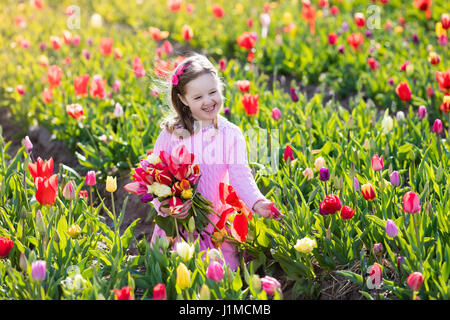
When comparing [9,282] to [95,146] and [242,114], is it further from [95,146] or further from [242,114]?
[242,114]

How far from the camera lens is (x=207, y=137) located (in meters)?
2.74

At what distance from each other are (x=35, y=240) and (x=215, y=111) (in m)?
0.97

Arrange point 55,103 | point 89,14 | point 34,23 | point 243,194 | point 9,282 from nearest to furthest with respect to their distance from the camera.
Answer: point 9,282 < point 243,194 < point 55,103 < point 34,23 < point 89,14

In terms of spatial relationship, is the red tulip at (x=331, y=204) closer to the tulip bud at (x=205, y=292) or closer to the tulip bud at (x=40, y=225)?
the tulip bud at (x=205, y=292)

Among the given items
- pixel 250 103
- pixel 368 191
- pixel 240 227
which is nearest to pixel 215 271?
pixel 240 227

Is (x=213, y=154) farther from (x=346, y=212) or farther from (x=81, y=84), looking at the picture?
(x=81, y=84)

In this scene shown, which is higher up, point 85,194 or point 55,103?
point 55,103

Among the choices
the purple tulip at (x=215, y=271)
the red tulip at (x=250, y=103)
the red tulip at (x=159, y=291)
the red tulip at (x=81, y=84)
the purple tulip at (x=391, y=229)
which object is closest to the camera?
the red tulip at (x=159, y=291)

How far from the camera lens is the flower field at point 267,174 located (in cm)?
231

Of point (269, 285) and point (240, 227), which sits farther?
point (240, 227)

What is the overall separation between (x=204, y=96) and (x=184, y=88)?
10cm

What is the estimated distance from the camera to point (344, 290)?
96.3 inches

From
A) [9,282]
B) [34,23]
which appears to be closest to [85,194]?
[9,282]

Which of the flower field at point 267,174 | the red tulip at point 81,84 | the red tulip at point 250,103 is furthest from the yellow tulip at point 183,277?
the red tulip at point 81,84
